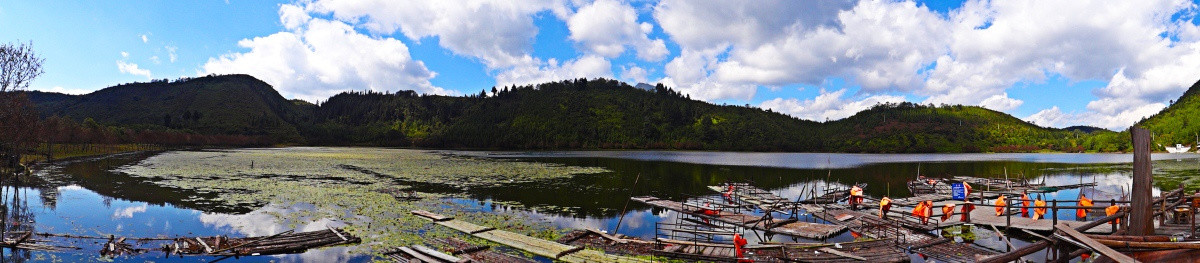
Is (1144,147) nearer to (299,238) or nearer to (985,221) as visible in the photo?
(985,221)

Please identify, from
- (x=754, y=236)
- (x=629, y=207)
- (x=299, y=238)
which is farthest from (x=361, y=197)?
(x=754, y=236)

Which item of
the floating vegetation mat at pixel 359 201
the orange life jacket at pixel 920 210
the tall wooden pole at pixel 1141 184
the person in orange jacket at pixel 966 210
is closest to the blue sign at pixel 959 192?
the person in orange jacket at pixel 966 210

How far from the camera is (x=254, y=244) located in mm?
20828

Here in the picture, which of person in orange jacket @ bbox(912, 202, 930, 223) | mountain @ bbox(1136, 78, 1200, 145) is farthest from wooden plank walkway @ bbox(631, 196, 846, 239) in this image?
mountain @ bbox(1136, 78, 1200, 145)

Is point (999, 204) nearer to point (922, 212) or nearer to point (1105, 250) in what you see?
point (922, 212)

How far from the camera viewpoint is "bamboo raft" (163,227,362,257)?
19.8m

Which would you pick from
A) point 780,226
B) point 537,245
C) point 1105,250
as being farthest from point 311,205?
point 1105,250

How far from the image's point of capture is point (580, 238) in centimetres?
2345

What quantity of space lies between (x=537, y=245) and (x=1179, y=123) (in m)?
220

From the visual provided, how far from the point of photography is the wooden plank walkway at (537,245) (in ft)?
63.7

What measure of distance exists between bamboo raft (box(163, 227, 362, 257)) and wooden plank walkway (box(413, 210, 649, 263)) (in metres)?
5.25

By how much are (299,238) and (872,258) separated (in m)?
23.0

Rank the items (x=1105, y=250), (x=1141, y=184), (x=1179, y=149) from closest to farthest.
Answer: (x=1105, y=250)
(x=1141, y=184)
(x=1179, y=149)

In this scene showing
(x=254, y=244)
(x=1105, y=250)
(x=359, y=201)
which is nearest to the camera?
(x=1105, y=250)
